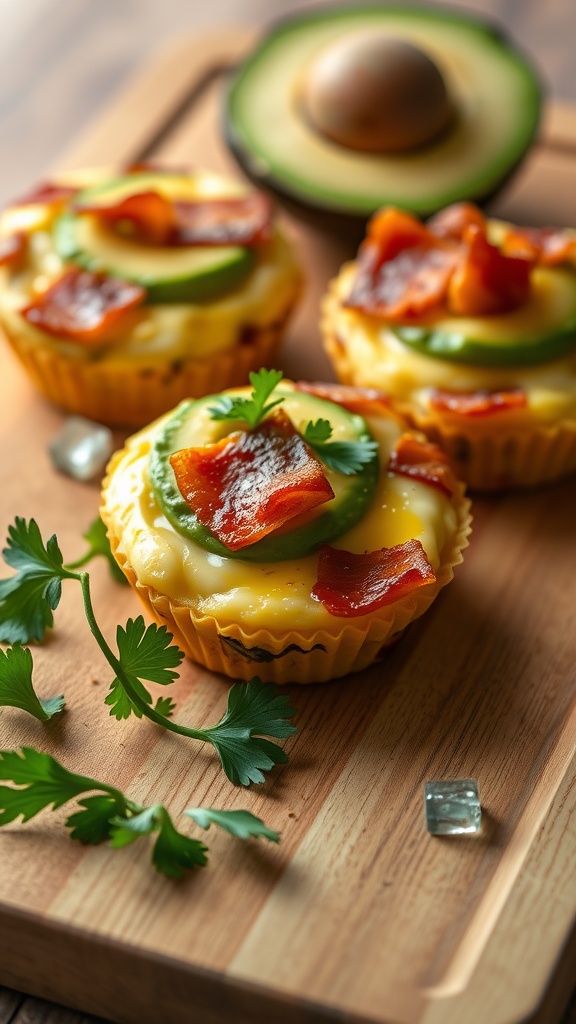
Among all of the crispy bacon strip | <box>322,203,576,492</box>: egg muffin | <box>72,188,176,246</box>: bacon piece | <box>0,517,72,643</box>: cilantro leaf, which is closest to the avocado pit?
the crispy bacon strip

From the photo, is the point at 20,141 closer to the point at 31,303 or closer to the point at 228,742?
the point at 31,303

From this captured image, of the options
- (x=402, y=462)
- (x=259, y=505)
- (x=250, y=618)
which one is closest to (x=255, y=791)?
(x=250, y=618)

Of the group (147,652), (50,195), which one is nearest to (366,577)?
(147,652)

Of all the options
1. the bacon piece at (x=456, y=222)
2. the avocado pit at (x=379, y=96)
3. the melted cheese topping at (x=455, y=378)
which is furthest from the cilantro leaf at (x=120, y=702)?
the avocado pit at (x=379, y=96)

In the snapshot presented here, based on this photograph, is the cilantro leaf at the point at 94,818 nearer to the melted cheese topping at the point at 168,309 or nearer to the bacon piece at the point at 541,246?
the melted cheese topping at the point at 168,309

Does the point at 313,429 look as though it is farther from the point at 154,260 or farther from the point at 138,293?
the point at 154,260
